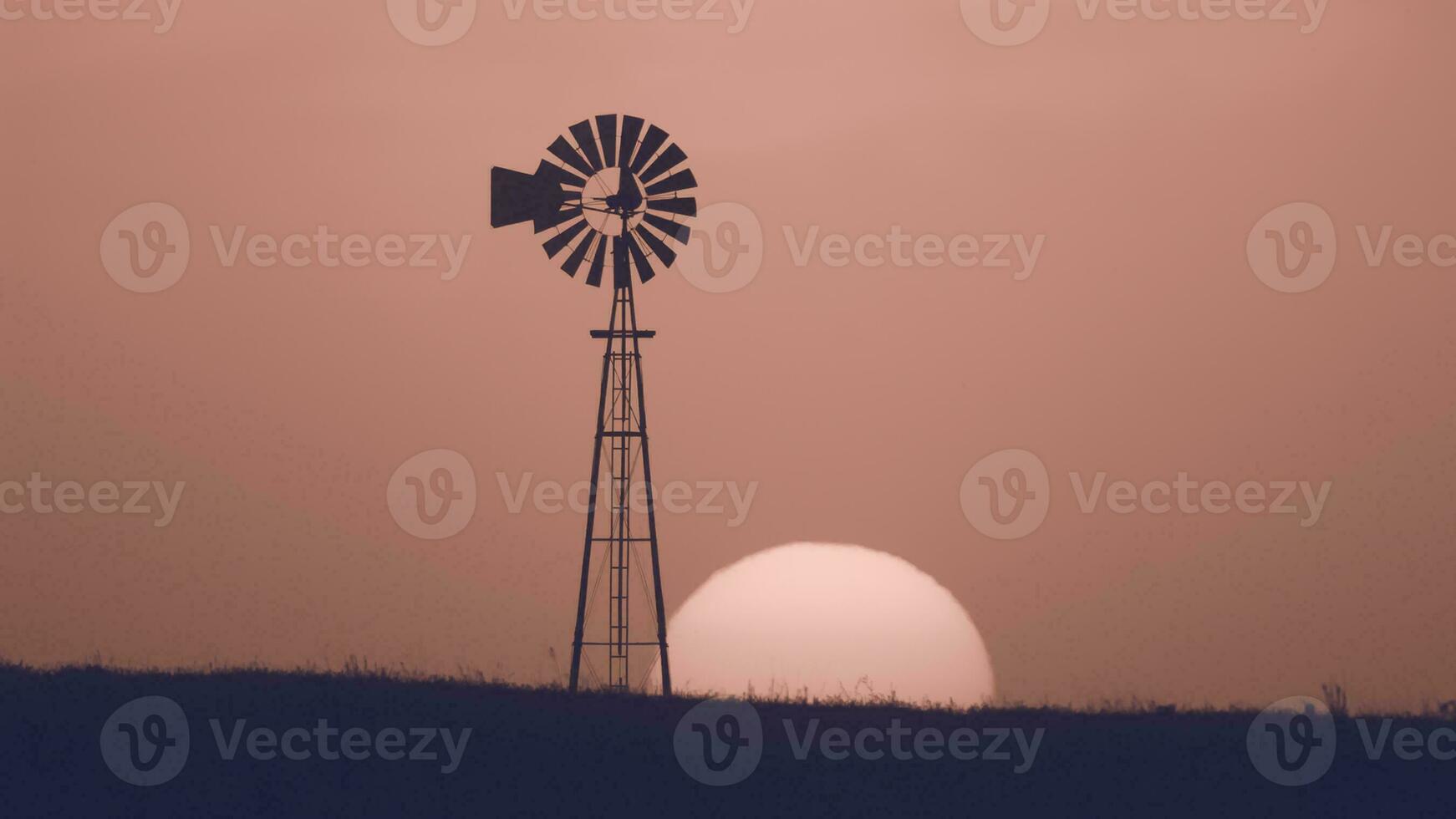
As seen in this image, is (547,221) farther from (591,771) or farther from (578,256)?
(591,771)

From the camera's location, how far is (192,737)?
51.8 ft

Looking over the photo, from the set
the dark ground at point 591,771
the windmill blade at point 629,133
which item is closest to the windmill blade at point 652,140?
the windmill blade at point 629,133

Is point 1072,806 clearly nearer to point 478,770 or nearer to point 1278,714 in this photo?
point 1278,714

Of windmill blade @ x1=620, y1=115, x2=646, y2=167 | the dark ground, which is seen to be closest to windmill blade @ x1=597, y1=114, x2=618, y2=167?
windmill blade @ x1=620, y1=115, x2=646, y2=167

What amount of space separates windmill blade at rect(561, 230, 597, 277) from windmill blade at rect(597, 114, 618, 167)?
1053 millimetres

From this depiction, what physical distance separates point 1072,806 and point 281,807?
22.2ft

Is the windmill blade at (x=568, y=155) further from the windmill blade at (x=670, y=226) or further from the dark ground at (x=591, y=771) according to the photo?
the dark ground at (x=591, y=771)

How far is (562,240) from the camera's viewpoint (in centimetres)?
2388

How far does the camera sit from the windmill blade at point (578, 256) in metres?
23.9

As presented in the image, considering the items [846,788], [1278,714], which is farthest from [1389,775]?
[846,788]

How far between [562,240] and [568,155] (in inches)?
47.4

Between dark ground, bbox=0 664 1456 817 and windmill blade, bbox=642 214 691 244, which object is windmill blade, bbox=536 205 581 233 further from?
dark ground, bbox=0 664 1456 817

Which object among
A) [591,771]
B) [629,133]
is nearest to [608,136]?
[629,133]

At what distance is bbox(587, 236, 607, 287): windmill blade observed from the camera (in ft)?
78.3
